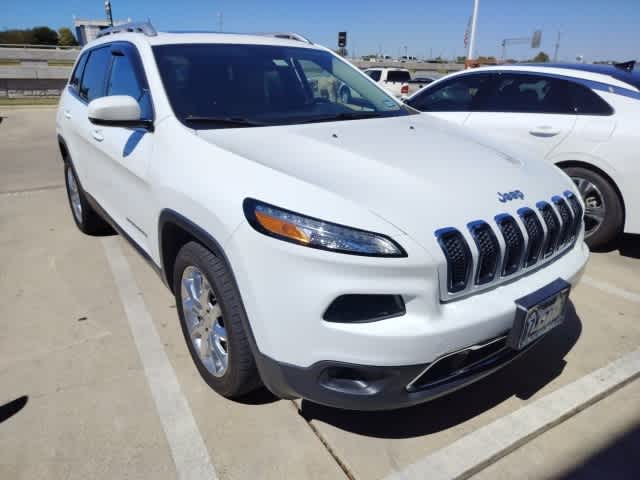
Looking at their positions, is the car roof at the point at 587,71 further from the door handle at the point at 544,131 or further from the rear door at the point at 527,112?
the door handle at the point at 544,131

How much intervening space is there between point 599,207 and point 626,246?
755mm

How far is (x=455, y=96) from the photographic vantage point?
5.34m

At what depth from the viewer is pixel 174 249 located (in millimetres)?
2625

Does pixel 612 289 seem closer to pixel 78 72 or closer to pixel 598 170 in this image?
pixel 598 170

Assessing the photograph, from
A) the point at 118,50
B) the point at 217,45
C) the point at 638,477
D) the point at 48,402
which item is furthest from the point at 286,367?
the point at 118,50

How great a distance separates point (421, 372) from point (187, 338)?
4.45 feet

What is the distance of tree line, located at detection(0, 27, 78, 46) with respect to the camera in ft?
228

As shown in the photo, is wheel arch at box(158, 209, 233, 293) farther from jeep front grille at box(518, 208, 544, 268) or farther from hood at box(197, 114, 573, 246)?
jeep front grille at box(518, 208, 544, 268)

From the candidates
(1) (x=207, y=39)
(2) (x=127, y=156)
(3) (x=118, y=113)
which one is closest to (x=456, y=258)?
(3) (x=118, y=113)

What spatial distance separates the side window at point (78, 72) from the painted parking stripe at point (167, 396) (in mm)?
2012

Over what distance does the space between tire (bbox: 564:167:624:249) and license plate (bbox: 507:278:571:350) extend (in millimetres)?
2414

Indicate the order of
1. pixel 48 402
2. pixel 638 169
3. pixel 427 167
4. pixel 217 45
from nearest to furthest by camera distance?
1. pixel 427 167
2. pixel 48 402
3. pixel 217 45
4. pixel 638 169

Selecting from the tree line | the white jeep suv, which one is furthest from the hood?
the tree line

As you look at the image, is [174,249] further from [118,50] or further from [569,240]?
[569,240]
